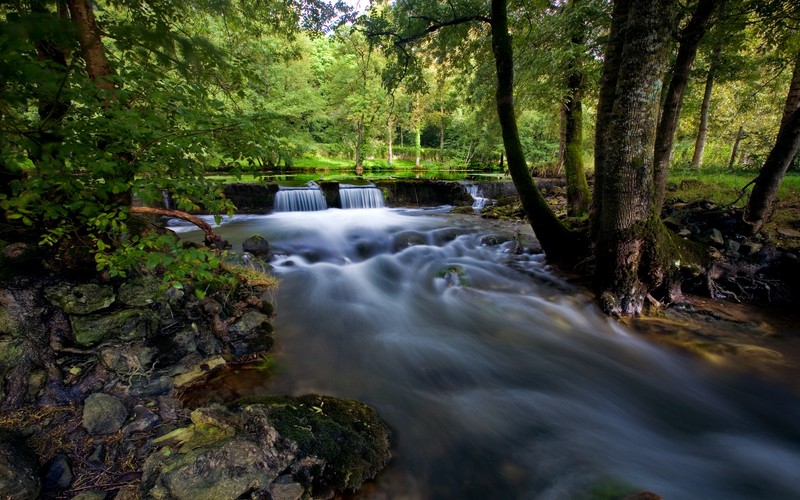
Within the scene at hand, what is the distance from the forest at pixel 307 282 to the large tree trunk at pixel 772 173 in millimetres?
39

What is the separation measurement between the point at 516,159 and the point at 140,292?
5.65 metres

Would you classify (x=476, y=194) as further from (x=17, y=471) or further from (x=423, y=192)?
(x=17, y=471)

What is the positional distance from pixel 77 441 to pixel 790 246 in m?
9.06

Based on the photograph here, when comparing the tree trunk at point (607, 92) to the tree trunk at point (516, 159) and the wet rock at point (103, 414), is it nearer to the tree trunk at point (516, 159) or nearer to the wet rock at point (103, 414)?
the tree trunk at point (516, 159)

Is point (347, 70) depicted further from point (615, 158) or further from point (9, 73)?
point (9, 73)

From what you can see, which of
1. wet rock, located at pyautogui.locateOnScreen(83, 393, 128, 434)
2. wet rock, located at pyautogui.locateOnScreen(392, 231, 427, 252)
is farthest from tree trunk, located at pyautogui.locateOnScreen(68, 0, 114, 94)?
wet rock, located at pyautogui.locateOnScreen(392, 231, 427, 252)

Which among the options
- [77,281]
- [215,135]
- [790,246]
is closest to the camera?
[215,135]

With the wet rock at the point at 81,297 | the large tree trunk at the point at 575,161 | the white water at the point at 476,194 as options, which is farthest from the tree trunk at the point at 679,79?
the white water at the point at 476,194

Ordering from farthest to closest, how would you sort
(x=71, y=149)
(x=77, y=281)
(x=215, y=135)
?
(x=77, y=281) → (x=215, y=135) → (x=71, y=149)

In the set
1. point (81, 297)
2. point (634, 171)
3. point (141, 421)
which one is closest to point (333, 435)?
point (141, 421)

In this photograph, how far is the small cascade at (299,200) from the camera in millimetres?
14383

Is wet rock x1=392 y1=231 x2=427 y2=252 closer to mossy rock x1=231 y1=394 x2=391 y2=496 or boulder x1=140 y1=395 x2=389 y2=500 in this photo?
mossy rock x1=231 y1=394 x2=391 y2=496

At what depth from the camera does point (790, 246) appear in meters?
5.62

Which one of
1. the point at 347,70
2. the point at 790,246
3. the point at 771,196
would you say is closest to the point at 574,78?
the point at 771,196
